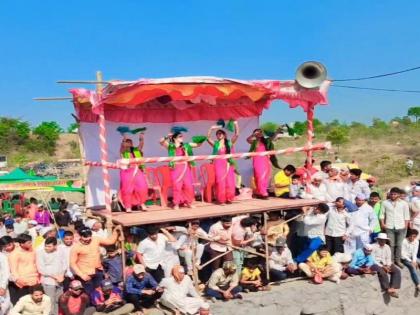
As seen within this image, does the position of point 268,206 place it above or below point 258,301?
above

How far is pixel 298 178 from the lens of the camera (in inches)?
392

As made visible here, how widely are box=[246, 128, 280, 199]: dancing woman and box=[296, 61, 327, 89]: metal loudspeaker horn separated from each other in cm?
123

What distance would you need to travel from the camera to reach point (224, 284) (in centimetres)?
834

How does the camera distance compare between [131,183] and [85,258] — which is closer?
[85,258]

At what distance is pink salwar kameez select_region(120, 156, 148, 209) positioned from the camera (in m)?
8.86

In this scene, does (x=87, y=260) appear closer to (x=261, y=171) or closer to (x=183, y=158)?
(x=183, y=158)

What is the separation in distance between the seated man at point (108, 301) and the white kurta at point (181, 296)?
52 centimetres

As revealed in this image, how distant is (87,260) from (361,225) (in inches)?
194

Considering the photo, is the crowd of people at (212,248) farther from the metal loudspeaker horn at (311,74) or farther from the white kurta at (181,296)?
the metal loudspeaker horn at (311,74)

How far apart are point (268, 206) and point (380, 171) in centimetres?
2044

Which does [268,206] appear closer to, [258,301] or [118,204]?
[258,301]

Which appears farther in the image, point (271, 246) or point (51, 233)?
point (271, 246)

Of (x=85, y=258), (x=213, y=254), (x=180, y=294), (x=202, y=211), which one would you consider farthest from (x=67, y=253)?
(x=213, y=254)

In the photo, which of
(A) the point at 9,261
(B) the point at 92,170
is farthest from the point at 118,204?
(A) the point at 9,261
